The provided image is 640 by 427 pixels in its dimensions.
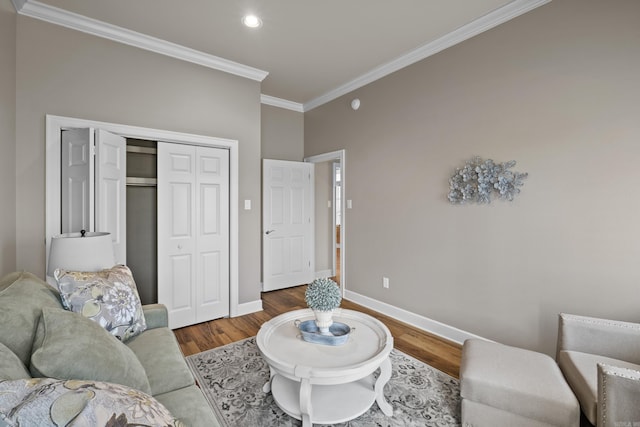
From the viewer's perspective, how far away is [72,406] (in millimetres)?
647

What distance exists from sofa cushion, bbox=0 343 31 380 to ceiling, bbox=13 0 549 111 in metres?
2.50

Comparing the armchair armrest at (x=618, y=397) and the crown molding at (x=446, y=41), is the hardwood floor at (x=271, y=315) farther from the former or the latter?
the crown molding at (x=446, y=41)

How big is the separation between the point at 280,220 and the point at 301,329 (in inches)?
103

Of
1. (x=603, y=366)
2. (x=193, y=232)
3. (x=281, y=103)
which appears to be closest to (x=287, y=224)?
(x=193, y=232)

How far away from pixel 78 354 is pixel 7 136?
2113mm

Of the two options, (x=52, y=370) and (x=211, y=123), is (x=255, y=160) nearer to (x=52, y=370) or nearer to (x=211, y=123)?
(x=211, y=123)

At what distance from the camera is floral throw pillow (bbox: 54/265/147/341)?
5.07ft

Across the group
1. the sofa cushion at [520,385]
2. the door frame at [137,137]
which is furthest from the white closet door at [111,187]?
the sofa cushion at [520,385]

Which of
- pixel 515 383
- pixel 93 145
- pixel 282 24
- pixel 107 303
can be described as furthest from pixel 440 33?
pixel 107 303

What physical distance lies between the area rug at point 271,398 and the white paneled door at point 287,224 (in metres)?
1.86

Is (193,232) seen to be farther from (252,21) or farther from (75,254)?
(252,21)

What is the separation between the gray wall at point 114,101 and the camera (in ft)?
7.66

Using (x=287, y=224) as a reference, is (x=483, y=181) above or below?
above

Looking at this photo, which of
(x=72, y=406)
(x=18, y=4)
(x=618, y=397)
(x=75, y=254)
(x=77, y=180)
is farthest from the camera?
(x=77, y=180)
